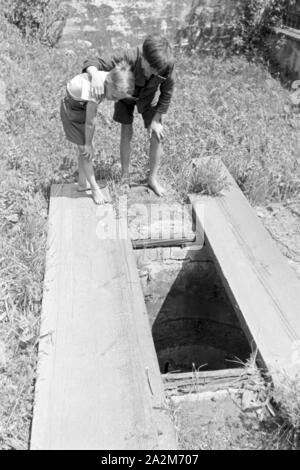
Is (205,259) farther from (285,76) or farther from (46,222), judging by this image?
(285,76)

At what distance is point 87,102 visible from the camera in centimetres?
348

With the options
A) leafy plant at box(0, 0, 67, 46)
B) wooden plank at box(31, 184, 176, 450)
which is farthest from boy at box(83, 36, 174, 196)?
leafy plant at box(0, 0, 67, 46)

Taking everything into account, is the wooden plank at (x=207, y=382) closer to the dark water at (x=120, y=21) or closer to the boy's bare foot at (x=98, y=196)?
the boy's bare foot at (x=98, y=196)

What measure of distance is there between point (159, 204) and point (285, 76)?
4626mm

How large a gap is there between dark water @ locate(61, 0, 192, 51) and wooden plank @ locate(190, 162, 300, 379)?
4.45 metres

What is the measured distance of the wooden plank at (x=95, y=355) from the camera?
2.18 m

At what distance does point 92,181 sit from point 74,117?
565mm

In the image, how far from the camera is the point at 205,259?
404cm

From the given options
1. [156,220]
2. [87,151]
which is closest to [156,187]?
[156,220]

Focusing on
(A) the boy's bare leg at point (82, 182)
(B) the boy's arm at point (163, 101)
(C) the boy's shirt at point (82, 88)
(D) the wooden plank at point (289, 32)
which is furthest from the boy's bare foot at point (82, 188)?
(D) the wooden plank at point (289, 32)

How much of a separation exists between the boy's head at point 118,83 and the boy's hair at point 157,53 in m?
0.19

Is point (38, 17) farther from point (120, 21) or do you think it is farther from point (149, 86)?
point (149, 86)

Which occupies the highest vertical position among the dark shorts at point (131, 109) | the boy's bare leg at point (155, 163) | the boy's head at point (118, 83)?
the boy's head at point (118, 83)

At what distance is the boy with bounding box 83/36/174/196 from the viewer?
10.9ft
